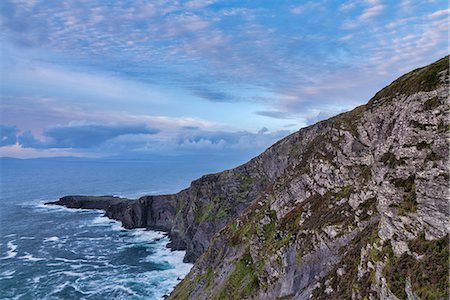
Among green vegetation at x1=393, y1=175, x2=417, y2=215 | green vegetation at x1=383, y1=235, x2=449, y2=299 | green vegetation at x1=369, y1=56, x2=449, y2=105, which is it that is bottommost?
green vegetation at x1=383, y1=235, x2=449, y2=299

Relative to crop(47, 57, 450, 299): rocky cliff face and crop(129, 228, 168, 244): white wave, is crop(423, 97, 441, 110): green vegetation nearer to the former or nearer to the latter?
crop(47, 57, 450, 299): rocky cliff face

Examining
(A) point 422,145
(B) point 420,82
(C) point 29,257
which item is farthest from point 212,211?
(A) point 422,145

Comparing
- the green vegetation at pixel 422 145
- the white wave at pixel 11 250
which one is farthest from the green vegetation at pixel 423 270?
the white wave at pixel 11 250

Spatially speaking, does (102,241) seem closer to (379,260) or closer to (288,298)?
(288,298)

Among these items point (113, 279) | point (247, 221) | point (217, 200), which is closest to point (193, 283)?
point (247, 221)

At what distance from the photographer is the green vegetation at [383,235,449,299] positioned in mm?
Result: 23938

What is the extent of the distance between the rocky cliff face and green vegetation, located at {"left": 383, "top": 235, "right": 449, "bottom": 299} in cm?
8

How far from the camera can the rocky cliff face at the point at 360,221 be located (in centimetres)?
2727

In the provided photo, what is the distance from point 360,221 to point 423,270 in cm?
1424

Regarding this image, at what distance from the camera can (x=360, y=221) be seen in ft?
130

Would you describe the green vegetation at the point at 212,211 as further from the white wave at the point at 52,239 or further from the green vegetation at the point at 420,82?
the green vegetation at the point at 420,82

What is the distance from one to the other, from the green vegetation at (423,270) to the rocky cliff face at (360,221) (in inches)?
3.0

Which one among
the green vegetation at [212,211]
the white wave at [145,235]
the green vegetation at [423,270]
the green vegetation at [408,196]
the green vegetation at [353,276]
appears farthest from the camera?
the white wave at [145,235]

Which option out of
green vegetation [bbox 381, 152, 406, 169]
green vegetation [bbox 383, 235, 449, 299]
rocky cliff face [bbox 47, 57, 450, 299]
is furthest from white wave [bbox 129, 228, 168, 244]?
green vegetation [bbox 383, 235, 449, 299]
